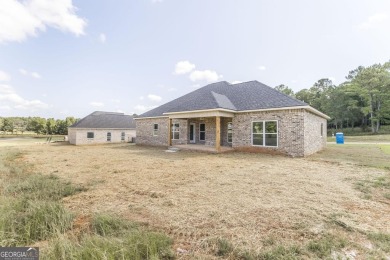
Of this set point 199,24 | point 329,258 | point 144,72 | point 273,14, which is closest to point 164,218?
point 329,258

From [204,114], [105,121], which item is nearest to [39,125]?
[105,121]

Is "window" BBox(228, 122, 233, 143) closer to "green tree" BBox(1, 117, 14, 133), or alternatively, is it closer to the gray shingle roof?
the gray shingle roof

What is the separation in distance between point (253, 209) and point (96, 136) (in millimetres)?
25415

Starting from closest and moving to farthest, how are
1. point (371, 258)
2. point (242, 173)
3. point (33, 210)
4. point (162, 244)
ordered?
point (371, 258), point (162, 244), point (33, 210), point (242, 173)

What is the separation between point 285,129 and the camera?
491 inches

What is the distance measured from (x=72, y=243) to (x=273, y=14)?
1620cm

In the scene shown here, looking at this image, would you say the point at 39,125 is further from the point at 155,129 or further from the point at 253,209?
the point at 253,209

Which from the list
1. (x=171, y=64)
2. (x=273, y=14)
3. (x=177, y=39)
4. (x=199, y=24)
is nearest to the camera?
(x=273, y=14)

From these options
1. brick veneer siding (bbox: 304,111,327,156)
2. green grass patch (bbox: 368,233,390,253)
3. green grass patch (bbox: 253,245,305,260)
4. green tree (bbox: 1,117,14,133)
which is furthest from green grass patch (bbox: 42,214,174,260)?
green tree (bbox: 1,117,14,133)

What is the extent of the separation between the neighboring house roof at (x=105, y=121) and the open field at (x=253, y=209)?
64.4ft

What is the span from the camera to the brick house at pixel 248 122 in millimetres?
Answer: 12266

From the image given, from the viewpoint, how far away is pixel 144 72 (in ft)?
67.6

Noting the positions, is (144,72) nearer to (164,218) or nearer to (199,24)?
(199,24)

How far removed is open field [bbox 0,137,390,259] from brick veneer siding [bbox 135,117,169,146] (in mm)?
11508
